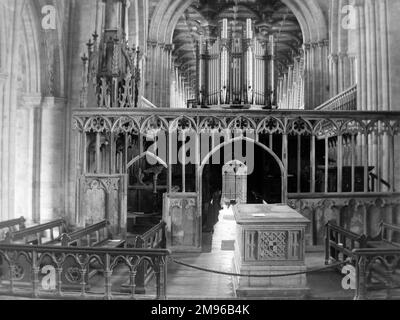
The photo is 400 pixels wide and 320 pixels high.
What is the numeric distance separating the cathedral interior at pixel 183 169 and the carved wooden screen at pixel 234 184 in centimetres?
779

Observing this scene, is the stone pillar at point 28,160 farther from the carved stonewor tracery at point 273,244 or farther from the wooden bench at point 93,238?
the carved stonewor tracery at point 273,244

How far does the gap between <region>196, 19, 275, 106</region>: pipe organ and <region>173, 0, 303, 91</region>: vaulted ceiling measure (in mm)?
3993

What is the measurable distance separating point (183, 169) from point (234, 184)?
A: 595 inches

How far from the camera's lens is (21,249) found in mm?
4883

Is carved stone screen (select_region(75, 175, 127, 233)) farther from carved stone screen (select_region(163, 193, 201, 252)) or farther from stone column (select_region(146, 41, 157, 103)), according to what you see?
stone column (select_region(146, 41, 157, 103))

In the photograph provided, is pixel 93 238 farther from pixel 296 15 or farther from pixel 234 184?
pixel 234 184

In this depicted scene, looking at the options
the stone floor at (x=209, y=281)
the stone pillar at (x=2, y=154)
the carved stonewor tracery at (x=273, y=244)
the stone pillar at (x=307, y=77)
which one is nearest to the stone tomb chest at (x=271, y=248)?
the carved stonewor tracery at (x=273, y=244)

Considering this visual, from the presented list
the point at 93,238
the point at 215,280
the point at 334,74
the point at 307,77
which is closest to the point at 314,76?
the point at 307,77

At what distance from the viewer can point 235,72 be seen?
15750 mm

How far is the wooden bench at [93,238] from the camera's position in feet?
18.4

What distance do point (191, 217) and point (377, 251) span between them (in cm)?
420

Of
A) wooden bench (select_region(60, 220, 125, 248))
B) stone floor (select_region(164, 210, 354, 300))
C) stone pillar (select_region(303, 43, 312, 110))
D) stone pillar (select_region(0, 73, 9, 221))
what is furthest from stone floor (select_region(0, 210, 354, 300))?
stone pillar (select_region(303, 43, 312, 110))

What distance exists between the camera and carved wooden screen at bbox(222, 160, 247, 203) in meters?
Answer: 22.6

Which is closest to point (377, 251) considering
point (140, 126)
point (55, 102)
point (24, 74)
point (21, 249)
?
point (21, 249)
